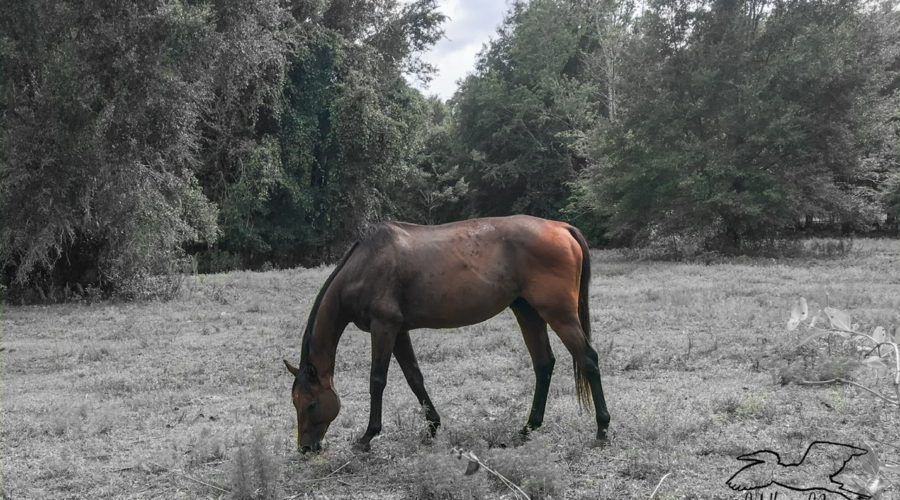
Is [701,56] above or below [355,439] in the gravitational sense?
above

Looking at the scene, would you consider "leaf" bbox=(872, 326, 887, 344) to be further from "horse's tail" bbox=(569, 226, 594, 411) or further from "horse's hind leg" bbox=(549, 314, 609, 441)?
"horse's tail" bbox=(569, 226, 594, 411)

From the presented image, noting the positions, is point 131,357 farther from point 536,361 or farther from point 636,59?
point 636,59

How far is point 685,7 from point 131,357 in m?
21.4

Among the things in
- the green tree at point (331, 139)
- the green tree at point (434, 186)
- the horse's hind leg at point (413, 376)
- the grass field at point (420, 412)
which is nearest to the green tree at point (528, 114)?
the green tree at point (434, 186)

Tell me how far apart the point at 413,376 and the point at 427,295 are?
686mm

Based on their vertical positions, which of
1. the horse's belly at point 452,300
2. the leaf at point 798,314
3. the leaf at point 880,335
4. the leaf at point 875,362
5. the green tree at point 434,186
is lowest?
the horse's belly at point 452,300

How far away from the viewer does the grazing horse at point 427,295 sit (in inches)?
186

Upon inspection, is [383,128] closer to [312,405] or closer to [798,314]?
[312,405]

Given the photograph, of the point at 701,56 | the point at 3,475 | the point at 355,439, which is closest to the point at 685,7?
the point at 701,56

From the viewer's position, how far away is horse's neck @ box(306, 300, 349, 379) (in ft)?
15.6

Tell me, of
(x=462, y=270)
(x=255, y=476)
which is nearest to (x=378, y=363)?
(x=462, y=270)

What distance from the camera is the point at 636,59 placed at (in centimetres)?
2408

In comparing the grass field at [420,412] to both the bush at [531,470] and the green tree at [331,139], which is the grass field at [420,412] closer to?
the bush at [531,470]

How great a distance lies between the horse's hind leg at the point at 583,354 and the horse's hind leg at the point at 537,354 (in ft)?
0.93
